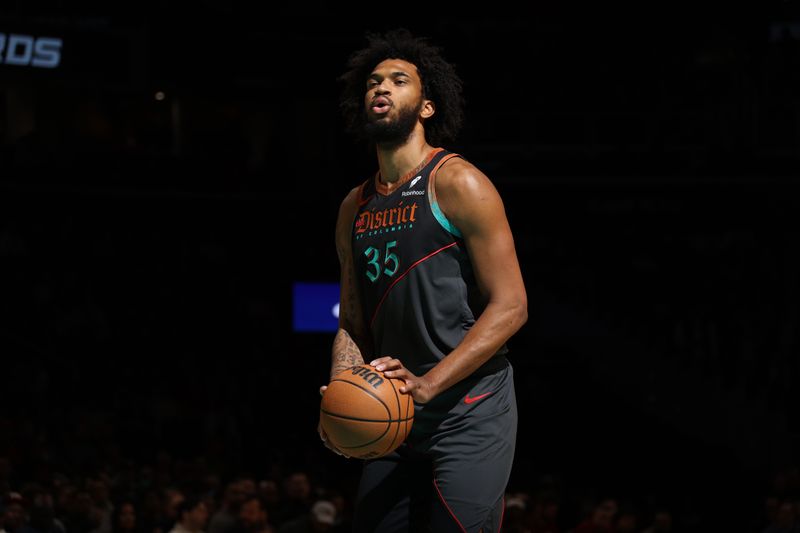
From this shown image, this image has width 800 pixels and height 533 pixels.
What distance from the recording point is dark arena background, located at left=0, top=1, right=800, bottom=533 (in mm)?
16953

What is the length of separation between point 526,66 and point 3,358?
10.2m

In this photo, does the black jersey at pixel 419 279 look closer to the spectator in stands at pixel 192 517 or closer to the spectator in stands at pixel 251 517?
the spectator in stands at pixel 192 517

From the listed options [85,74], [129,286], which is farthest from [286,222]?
[85,74]

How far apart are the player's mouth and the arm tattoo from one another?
0.84 metres

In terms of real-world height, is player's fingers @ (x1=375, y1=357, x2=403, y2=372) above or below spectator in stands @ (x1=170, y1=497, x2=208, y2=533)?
above

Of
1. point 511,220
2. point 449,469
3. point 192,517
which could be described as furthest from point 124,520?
point 511,220

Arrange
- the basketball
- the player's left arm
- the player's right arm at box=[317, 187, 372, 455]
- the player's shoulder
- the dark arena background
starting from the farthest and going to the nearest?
the dark arena background, the player's right arm at box=[317, 187, 372, 455], the player's shoulder, the player's left arm, the basketball

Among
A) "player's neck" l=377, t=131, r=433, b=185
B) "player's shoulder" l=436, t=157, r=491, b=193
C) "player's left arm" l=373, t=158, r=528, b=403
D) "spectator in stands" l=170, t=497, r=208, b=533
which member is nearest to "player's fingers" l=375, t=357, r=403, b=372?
"player's left arm" l=373, t=158, r=528, b=403

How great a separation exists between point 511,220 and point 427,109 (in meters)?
17.7

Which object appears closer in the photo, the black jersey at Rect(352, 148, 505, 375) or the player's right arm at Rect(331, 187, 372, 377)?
the black jersey at Rect(352, 148, 505, 375)

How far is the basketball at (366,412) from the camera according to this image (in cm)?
365

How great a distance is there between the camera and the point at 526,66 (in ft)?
68.5

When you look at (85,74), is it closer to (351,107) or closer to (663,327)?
(663,327)

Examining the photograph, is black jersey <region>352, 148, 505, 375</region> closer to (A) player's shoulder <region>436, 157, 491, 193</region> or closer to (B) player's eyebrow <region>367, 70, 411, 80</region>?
(A) player's shoulder <region>436, 157, 491, 193</region>
